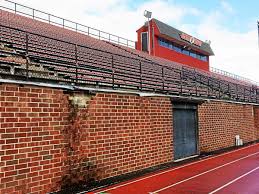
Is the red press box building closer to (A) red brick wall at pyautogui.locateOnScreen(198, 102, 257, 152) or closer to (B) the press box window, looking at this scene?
(B) the press box window

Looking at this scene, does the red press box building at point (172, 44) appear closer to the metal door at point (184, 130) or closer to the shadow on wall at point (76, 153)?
the metal door at point (184, 130)

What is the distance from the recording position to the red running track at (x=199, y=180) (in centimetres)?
912

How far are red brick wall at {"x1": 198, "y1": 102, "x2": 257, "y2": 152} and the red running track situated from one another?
3.40 m

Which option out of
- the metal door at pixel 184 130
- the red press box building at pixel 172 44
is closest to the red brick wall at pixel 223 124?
the metal door at pixel 184 130

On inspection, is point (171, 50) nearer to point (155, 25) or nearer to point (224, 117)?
point (155, 25)

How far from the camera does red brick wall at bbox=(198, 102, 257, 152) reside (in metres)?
17.4

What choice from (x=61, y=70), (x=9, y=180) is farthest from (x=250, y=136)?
(x=9, y=180)

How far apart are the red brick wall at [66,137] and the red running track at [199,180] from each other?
95 centimetres

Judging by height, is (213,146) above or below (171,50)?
below

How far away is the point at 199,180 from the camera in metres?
10.6

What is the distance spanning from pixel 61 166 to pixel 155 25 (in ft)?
87.6

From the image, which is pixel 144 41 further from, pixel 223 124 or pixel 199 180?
pixel 199 180

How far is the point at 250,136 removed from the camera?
960 inches

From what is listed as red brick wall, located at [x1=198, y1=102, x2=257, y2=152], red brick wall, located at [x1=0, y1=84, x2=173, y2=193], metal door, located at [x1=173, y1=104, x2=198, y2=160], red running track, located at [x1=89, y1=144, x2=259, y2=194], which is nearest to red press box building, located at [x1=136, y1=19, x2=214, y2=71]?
red brick wall, located at [x1=198, y1=102, x2=257, y2=152]
